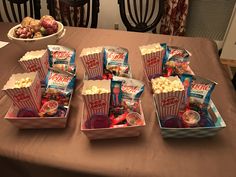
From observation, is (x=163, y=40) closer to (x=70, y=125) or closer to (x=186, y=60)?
(x=186, y=60)

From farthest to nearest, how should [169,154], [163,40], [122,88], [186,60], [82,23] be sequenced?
[82,23] < [163,40] < [186,60] < [122,88] < [169,154]

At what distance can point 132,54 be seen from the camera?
118 centimetres

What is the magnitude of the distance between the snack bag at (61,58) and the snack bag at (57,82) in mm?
103

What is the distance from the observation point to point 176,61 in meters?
0.93

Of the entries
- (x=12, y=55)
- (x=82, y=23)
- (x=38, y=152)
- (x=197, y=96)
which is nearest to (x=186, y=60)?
(x=197, y=96)

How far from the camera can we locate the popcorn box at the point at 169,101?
679 mm

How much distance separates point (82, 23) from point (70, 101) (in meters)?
1.04

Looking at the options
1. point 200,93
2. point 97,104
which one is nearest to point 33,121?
point 97,104

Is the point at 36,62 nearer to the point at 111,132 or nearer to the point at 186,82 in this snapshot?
the point at 111,132

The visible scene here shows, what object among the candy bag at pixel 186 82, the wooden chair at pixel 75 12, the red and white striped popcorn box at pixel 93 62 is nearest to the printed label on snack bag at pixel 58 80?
the red and white striped popcorn box at pixel 93 62

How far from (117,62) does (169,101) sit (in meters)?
0.32

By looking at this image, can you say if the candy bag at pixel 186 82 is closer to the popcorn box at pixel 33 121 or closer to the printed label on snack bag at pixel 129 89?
the printed label on snack bag at pixel 129 89

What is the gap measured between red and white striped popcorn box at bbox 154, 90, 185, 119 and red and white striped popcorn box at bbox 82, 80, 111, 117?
0.16 metres

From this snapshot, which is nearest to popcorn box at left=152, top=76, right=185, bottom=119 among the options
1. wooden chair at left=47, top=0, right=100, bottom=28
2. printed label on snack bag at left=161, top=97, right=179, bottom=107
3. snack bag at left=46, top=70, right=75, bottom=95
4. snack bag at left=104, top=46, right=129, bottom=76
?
printed label on snack bag at left=161, top=97, right=179, bottom=107
